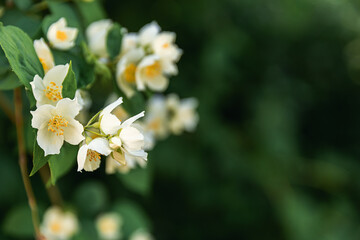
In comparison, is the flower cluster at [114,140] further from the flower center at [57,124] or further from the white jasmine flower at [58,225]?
the white jasmine flower at [58,225]

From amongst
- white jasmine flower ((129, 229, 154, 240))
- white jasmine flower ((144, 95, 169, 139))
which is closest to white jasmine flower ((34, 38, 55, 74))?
white jasmine flower ((144, 95, 169, 139))

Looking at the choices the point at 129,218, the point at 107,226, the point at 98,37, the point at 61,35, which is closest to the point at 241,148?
the point at 129,218

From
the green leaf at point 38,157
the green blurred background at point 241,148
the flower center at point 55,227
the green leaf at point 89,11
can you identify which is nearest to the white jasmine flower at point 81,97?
the green leaf at point 38,157

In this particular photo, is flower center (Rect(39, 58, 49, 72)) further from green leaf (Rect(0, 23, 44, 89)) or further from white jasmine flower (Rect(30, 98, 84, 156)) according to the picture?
white jasmine flower (Rect(30, 98, 84, 156))

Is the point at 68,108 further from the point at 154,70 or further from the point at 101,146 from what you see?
the point at 154,70

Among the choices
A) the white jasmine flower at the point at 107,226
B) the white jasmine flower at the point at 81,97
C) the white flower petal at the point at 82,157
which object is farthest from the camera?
the white jasmine flower at the point at 107,226
